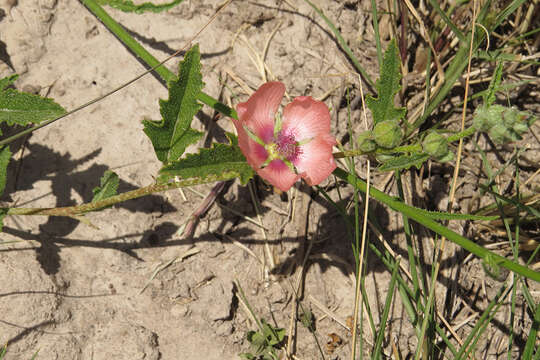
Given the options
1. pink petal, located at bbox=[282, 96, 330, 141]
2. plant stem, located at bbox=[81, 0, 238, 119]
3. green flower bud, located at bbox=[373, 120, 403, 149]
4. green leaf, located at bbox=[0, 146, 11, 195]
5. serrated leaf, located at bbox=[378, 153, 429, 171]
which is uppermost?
plant stem, located at bbox=[81, 0, 238, 119]

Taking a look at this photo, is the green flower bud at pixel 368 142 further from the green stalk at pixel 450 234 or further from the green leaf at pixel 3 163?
the green leaf at pixel 3 163

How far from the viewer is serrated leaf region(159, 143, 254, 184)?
1.81 m

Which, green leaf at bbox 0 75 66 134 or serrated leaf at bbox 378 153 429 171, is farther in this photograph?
green leaf at bbox 0 75 66 134

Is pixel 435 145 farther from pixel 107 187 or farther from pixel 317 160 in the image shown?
pixel 107 187

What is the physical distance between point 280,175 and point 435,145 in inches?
26.7

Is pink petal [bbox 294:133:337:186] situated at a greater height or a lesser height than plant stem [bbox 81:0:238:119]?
lesser

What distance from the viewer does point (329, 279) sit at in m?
2.77

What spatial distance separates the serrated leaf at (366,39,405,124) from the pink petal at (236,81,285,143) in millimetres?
430

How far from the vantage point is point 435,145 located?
76.2 inches

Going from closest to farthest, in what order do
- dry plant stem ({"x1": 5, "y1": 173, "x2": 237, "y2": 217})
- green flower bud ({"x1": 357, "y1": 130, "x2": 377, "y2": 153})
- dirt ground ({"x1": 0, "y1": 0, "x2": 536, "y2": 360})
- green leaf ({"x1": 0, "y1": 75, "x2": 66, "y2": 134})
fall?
dry plant stem ({"x1": 5, "y1": 173, "x2": 237, "y2": 217})
green flower bud ({"x1": 357, "y1": 130, "x2": 377, "y2": 153})
green leaf ({"x1": 0, "y1": 75, "x2": 66, "y2": 134})
dirt ground ({"x1": 0, "y1": 0, "x2": 536, "y2": 360})

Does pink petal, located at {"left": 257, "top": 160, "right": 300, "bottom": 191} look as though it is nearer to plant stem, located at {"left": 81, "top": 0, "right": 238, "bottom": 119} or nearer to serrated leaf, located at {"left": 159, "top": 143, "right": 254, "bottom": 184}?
serrated leaf, located at {"left": 159, "top": 143, "right": 254, "bottom": 184}

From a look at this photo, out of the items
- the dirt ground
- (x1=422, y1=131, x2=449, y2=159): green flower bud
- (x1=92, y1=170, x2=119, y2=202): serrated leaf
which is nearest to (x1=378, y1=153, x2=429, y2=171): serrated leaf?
(x1=422, y1=131, x2=449, y2=159): green flower bud

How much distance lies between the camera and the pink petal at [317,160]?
209 centimetres

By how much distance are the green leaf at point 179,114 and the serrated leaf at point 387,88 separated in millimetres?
792
